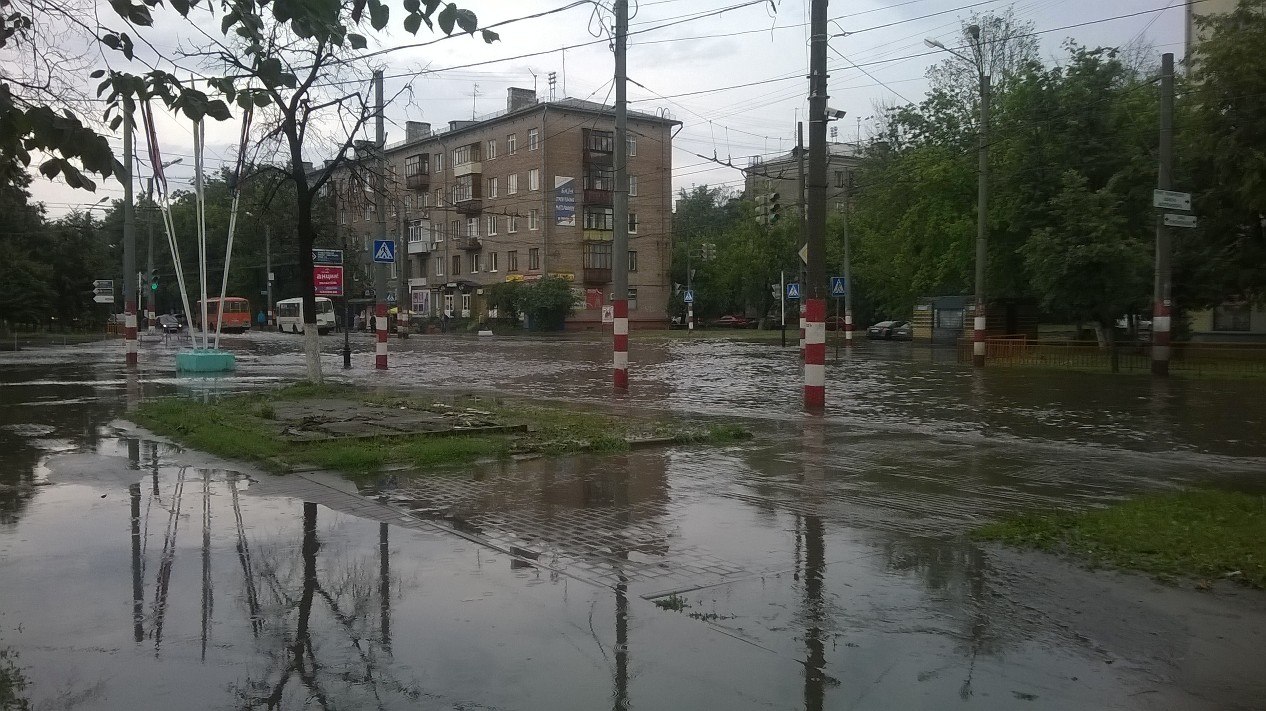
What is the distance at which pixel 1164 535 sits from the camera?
7336 mm

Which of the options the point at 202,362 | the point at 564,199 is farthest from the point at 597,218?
the point at 202,362

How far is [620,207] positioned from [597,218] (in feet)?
174

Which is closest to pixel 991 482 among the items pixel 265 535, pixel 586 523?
pixel 586 523

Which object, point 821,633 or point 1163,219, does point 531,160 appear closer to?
point 1163,219

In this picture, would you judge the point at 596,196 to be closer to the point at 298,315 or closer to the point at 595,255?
the point at 595,255

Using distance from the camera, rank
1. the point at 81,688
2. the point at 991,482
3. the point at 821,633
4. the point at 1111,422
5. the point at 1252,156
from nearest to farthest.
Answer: the point at 81,688
the point at 821,633
the point at 991,482
the point at 1111,422
the point at 1252,156

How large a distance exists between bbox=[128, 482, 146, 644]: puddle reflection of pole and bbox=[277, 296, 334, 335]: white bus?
74287 mm

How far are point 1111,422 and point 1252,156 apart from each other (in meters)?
13.4

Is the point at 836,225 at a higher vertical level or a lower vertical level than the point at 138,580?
higher

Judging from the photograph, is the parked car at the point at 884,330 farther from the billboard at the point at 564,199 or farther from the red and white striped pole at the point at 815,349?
the red and white striped pole at the point at 815,349

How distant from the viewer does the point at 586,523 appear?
8188mm

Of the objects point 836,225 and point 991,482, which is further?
point 836,225

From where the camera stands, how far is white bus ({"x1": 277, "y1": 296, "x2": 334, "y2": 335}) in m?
81.0

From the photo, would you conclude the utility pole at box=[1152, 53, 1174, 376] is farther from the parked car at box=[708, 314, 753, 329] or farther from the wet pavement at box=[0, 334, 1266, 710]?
the parked car at box=[708, 314, 753, 329]
